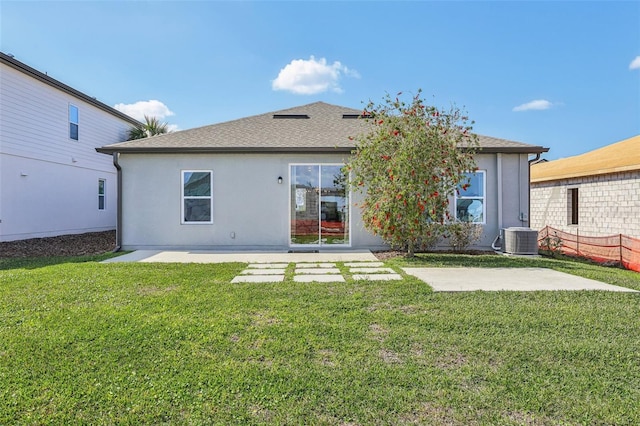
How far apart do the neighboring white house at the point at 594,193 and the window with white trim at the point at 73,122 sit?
1933 centimetres

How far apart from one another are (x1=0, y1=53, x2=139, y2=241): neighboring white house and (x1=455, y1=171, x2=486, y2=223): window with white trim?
14.3 meters

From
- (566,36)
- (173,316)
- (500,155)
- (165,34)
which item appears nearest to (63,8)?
(165,34)

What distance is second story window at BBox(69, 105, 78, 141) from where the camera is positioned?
1441 centimetres

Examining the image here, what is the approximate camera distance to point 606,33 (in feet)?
43.7

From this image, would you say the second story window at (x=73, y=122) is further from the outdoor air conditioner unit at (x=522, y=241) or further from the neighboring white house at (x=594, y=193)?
the neighboring white house at (x=594, y=193)

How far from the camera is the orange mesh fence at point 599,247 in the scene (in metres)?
8.54

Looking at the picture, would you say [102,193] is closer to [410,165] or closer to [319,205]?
[319,205]

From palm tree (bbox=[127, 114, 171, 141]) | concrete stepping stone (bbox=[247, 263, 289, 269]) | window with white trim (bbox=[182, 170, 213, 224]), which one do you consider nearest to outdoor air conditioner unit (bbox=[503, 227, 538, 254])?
concrete stepping stone (bbox=[247, 263, 289, 269])

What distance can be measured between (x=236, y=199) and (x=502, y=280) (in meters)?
6.93

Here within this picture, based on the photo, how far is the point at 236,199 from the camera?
1001 centimetres

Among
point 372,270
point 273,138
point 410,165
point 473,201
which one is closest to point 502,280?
point 372,270

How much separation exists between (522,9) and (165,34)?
12124mm

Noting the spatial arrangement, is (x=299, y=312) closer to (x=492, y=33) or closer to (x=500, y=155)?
(x=500, y=155)

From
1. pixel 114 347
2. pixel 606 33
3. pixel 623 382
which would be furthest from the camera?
pixel 606 33
